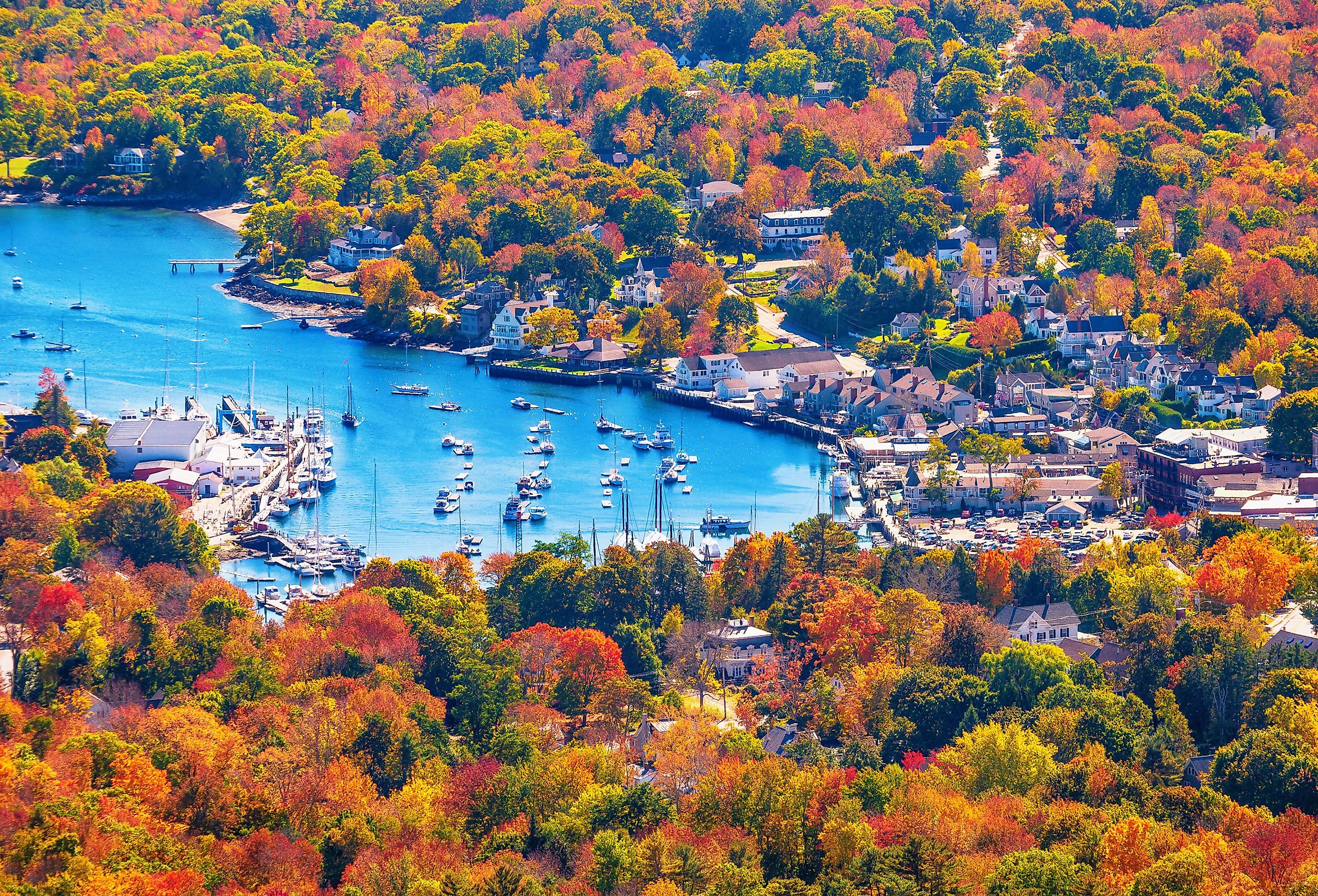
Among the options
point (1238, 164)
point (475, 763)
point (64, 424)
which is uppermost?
point (1238, 164)

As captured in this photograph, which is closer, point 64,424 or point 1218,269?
point 64,424

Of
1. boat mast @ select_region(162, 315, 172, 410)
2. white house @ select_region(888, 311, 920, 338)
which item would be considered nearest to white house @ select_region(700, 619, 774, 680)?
boat mast @ select_region(162, 315, 172, 410)

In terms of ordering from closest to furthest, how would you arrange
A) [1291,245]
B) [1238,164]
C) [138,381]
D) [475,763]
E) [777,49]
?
[475,763] → [138,381] → [1291,245] → [1238,164] → [777,49]

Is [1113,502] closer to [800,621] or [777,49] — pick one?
[800,621]

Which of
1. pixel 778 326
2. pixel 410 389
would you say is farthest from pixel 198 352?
pixel 778 326

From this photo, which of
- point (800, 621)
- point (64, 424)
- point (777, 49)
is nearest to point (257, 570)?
point (64, 424)

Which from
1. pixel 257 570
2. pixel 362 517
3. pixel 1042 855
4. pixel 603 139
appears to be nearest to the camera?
pixel 1042 855

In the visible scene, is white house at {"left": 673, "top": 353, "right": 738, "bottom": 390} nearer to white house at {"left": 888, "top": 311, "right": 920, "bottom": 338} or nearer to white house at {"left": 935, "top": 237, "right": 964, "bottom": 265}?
white house at {"left": 888, "top": 311, "right": 920, "bottom": 338}

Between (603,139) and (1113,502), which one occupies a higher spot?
(603,139)
